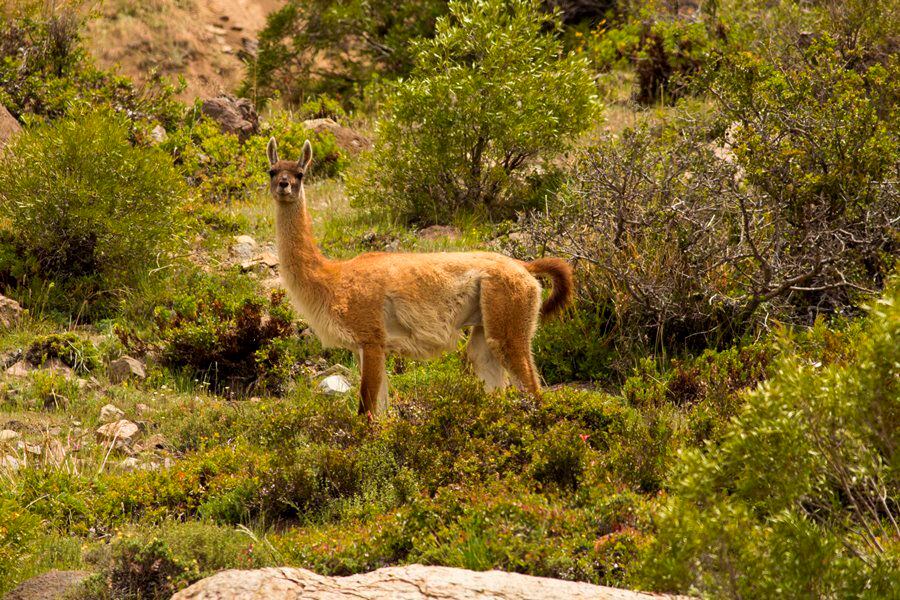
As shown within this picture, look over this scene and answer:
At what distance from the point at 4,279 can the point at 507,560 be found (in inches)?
299

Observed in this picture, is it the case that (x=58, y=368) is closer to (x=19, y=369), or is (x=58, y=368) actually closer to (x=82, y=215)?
(x=19, y=369)

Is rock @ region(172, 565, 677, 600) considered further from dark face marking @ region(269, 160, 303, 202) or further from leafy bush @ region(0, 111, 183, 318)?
leafy bush @ region(0, 111, 183, 318)

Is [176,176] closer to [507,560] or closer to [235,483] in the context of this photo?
[235,483]

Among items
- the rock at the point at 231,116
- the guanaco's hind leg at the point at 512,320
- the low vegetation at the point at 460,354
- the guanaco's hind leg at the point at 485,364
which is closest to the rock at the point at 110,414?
the low vegetation at the point at 460,354

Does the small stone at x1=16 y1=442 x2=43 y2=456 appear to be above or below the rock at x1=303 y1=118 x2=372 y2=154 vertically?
below

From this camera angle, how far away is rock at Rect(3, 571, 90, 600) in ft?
19.2

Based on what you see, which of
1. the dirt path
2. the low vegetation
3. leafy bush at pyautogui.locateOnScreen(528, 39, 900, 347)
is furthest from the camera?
the dirt path

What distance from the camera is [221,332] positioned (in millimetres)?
10633

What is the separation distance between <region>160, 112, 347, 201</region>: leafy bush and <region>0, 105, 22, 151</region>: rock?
1.80m

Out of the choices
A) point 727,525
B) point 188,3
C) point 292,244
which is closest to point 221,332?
point 292,244

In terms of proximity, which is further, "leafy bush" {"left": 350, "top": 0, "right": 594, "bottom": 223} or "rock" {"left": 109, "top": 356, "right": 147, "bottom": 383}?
"leafy bush" {"left": 350, "top": 0, "right": 594, "bottom": 223}

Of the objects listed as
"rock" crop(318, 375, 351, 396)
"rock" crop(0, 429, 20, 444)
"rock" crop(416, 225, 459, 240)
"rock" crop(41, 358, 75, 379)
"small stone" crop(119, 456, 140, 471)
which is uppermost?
"rock" crop(416, 225, 459, 240)

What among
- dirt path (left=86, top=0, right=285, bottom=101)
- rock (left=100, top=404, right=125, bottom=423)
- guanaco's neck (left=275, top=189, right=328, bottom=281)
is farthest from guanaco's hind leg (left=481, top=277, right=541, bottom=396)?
dirt path (left=86, top=0, right=285, bottom=101)

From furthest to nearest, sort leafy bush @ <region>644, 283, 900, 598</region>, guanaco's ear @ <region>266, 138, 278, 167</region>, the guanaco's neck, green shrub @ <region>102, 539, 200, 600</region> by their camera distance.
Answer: guanaco's ear @ <region>266, 138, 278, 167</region> → the guanaco's neck → green shrub @ <region>102, 539, 200, 600</region> → leafy bush @ <region>644, 283, 900, 598</region>
